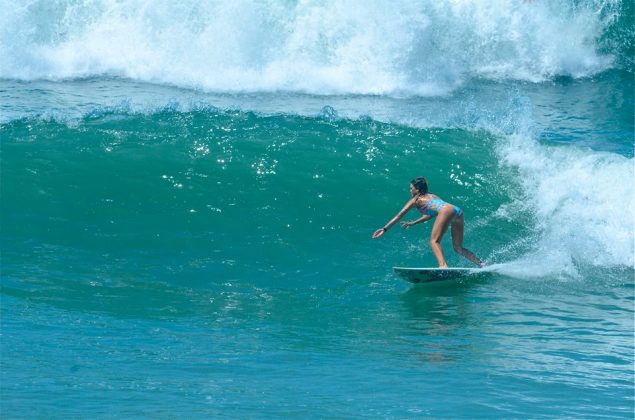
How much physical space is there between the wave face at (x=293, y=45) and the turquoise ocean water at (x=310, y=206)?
48mm

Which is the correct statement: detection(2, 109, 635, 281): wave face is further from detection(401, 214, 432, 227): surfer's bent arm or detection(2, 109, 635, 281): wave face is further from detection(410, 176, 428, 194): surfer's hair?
detection(410, 176, 428, 194): surfer's hair

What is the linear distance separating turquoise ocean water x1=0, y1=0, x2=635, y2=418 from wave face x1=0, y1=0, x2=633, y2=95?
48mm

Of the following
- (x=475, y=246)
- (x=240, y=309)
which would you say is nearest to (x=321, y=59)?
(x=475, y=246)

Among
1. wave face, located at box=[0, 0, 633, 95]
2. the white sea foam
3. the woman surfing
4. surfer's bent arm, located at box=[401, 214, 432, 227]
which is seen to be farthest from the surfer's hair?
wave face, located at box=[0, 0, 633, 95]

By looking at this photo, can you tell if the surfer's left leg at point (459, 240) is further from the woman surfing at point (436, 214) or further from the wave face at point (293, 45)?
the wave face at point (293, 45)

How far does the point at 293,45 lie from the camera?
18.9m

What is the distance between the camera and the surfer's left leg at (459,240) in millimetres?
10789

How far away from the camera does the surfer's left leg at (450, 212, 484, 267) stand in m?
10.8

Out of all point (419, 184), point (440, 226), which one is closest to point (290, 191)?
point (419, 184)

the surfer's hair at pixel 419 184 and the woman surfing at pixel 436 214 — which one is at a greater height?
the surfer's hair at pixel 419 184

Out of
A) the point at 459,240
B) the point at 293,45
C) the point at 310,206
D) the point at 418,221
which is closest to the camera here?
the point at 418,221

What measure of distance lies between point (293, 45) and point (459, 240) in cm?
912

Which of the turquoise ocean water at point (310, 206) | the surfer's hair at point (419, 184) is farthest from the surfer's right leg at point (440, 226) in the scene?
the turquoise ocean water at point (310, 206)

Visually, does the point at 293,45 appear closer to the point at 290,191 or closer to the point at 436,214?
the point at 290,191
